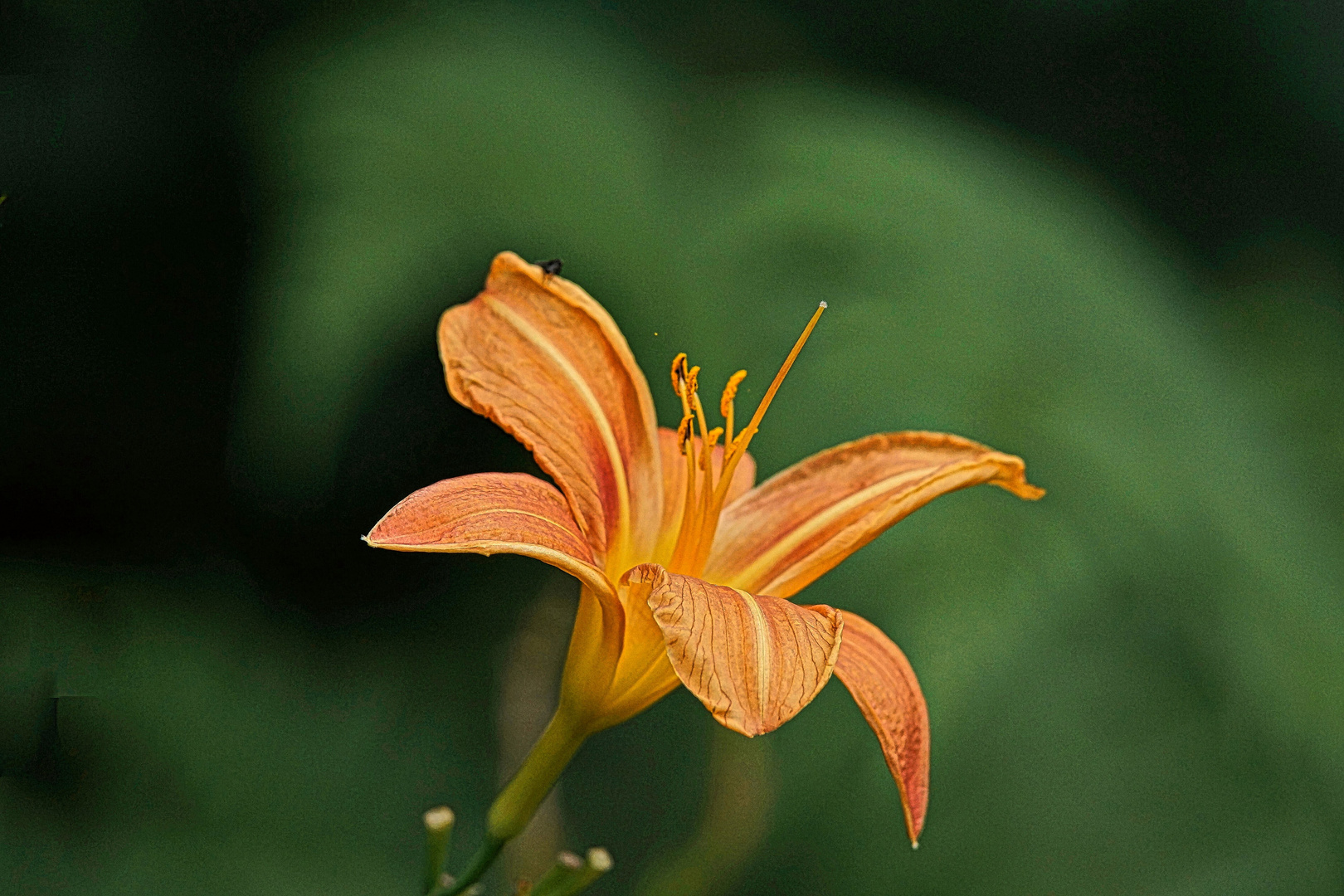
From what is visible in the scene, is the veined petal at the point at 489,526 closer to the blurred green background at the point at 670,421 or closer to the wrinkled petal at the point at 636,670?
the wrinkled petal at the point at 636,670

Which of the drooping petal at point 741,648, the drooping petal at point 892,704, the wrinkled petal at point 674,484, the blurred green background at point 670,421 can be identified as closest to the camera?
the drooping petal at point 741,648

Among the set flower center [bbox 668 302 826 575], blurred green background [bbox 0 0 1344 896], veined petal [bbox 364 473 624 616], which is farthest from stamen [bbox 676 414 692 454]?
blurred green background [bbox 0 0 1344 896]

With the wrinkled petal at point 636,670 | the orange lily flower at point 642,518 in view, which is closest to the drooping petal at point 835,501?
the orange lily flower at point 642,518

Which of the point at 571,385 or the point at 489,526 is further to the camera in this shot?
the point at 571,385

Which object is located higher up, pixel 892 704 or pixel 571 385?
pixel 571 385

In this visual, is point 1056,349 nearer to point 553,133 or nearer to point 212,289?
point 553,133

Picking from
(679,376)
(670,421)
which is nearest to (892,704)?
(679,376)

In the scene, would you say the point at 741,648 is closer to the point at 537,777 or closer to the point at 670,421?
the point at 537,777
